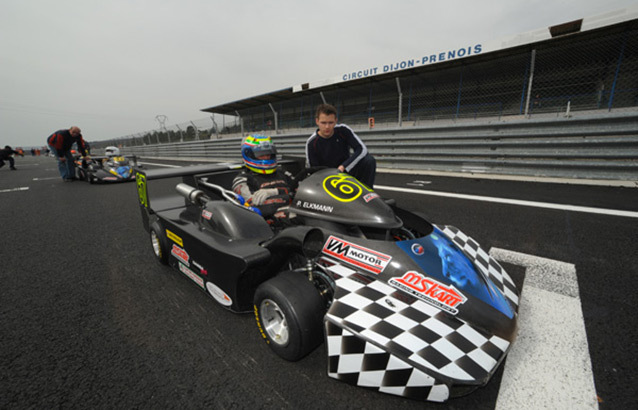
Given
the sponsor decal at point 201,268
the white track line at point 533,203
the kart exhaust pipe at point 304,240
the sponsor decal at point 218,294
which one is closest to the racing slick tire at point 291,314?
the kart exhaust pipe at point 304,240

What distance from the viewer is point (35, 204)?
539 cm

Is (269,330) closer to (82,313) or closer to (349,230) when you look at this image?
(349,230)

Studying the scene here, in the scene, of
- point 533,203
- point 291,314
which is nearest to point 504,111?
point 533,203

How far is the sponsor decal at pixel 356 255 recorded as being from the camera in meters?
1.48

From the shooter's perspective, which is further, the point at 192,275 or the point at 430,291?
the point at 192,275

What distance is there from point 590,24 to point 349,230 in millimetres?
14369

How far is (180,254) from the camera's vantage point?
2.21 meters

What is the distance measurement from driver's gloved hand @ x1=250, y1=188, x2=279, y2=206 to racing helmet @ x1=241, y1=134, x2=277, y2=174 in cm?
30

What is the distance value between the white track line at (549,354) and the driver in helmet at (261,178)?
1.91m

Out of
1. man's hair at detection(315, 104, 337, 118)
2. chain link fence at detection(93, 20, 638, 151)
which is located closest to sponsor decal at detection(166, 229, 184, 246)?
man's hair at detection(315, 104, 337, 118)

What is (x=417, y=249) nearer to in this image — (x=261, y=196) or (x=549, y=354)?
(x=549, y=354)

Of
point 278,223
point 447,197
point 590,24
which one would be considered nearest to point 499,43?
point 590,24

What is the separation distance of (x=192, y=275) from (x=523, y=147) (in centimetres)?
620

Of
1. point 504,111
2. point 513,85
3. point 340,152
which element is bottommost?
point 340,152
